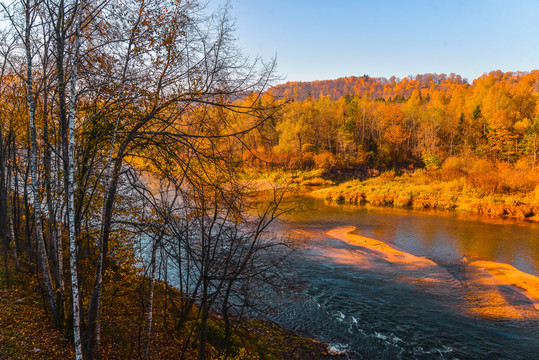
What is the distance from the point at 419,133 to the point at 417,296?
157 ft

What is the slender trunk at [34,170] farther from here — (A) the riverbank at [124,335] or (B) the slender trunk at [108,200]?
(B) the slender trunk at [108,200]

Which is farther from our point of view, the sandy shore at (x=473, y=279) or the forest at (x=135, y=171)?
the sandy shore at (x=473, y=279)

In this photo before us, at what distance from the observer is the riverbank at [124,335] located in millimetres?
7020

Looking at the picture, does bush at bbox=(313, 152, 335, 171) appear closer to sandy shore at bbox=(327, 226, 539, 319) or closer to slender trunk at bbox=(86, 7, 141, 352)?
sandy shore at bbox=(327, 226, 539, 319)

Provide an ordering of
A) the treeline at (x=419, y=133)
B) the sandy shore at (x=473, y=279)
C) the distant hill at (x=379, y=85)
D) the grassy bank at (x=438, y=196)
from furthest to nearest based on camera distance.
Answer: the distant hill at (x=379, y=85)
the treeline at (x=419, y=133)
the grassy bank at (x=438, y=196)
the sandy shore at (x=473, y=279)

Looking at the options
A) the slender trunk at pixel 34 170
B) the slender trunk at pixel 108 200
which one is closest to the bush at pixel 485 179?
the slender trunk at pixel 108 200

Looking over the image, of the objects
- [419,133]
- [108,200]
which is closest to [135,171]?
[108,200]

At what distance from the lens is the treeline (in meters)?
41.2

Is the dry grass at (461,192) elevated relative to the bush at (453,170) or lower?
lower

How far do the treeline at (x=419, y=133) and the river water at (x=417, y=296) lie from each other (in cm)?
2135

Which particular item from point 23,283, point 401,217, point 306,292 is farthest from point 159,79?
point 401,217

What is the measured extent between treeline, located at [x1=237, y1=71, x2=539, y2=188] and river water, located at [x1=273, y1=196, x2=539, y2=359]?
70.0 ft

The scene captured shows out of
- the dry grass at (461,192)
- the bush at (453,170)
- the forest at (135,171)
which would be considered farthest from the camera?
the bush at (453,170)

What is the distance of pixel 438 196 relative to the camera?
3066 centimetres
